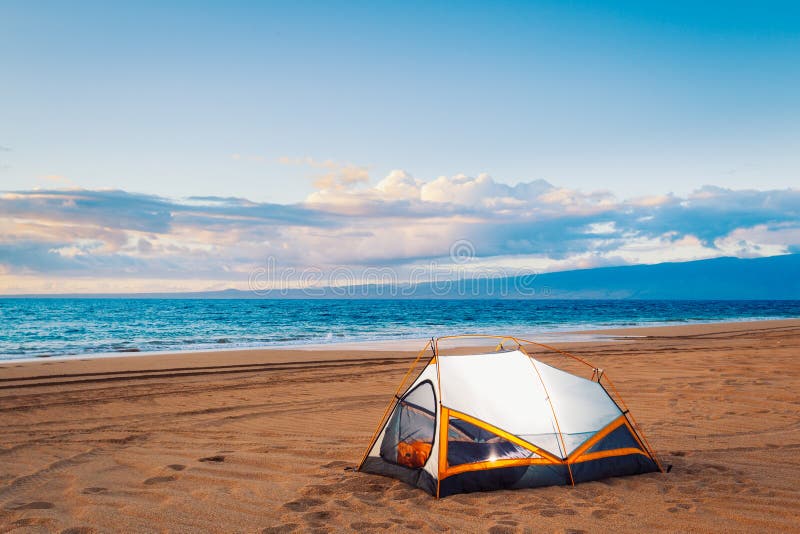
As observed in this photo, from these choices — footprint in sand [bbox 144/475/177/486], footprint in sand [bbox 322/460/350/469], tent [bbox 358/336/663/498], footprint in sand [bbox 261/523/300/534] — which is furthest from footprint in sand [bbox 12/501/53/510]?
tent [bbox 358/336/663/498]

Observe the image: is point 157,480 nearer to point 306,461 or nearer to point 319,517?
point 306,461

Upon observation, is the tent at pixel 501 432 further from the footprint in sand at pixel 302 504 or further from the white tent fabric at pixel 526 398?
the footprint in sand at pixel 302 504

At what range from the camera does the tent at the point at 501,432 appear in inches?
282

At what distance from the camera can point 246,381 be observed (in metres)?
16.7

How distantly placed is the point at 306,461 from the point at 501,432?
3.11m

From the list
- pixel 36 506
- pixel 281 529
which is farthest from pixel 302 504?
pixel 36 506

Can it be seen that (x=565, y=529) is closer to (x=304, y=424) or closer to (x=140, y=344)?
(x=304, y=424)

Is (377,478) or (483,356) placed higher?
(483,356)

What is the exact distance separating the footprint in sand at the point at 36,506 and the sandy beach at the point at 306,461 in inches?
2.0

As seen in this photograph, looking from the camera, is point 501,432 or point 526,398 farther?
point 526,398

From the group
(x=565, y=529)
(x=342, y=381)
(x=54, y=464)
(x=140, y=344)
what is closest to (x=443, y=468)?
(x=565, y=529)

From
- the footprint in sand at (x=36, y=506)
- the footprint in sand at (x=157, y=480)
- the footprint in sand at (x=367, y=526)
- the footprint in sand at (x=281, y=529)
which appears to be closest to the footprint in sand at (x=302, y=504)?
the footprint in sand at (x=281, y=529)

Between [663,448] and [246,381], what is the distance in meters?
11.6

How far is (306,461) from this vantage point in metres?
8.59
